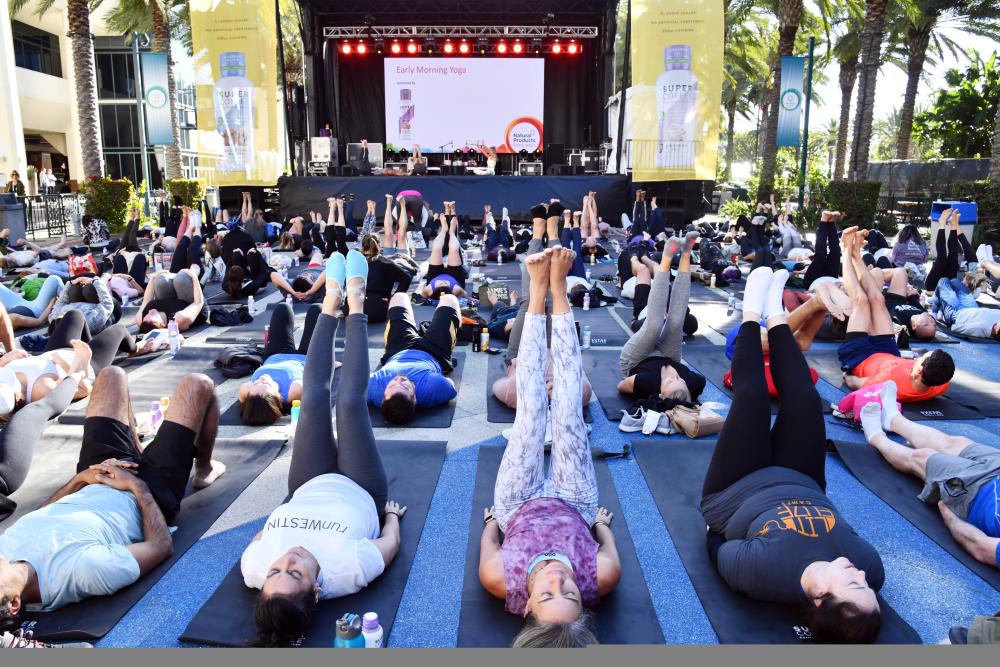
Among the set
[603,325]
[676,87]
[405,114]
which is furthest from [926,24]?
[603,325]

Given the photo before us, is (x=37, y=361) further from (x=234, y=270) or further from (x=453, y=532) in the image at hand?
(x=234, y=270)

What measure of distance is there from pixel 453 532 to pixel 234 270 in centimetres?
606

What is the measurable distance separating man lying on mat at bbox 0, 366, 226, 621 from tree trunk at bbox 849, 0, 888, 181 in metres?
16.7

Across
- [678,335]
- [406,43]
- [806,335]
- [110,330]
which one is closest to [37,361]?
[110,330]

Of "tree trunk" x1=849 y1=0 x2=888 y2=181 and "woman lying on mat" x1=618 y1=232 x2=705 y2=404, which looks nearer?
"woman lying on mat" x1=618 y1=232 x2=705 y2=404

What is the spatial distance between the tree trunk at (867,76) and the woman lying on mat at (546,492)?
15871mm

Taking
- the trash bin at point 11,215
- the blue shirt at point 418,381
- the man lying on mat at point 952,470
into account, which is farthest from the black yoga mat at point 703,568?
the trash bin at point 11,215

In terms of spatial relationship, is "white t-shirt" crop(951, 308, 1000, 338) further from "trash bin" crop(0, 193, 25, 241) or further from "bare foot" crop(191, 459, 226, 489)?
"trash bin" crop(0, 193, 25, 241)

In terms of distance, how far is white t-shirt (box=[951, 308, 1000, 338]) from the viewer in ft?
22.0

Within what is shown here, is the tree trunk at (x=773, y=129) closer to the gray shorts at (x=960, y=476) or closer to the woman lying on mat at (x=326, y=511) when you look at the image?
the gray shorts at (x=960, y=476)

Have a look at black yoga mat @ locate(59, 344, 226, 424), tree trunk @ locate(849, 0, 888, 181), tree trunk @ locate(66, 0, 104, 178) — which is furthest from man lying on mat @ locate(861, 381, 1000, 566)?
tree trunk @ locate(66, 0, 104, 178)

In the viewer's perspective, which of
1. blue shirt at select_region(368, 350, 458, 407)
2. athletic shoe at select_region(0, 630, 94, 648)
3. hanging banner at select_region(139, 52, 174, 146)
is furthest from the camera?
Answer: hanging banner at select_region(139, 52, 174, 146)

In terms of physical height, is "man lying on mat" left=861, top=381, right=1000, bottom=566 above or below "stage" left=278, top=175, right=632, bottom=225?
below

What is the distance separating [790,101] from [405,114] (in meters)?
10.2
